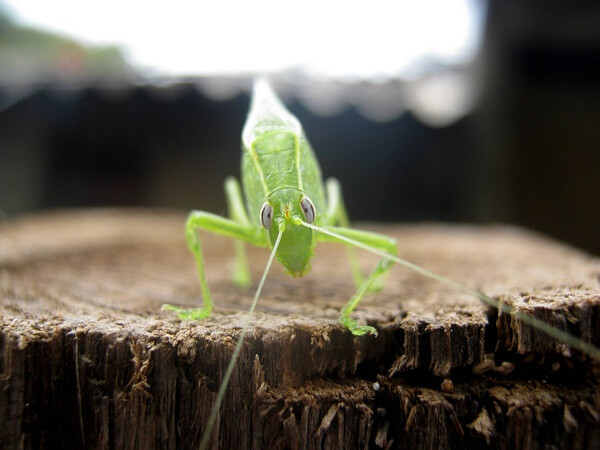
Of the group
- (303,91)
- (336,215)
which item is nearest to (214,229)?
(336,215)

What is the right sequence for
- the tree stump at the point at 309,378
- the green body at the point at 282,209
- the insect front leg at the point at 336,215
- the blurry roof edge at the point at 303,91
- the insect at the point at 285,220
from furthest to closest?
1. the blurry roof edge at the point at 303,91
2. the insect front leg at the point at 336,215
3. the green body at the point at 282,209
4. the insect at the point at 285,220
5. the tree stump at the point at 309,378

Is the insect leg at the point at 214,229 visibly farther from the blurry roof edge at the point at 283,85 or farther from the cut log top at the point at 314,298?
the blurry roof edge at the point at 283,85

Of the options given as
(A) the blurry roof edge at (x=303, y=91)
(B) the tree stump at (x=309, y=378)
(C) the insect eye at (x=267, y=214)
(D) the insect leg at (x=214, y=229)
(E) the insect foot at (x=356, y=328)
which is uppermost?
(A) the blurry roof edge at (x=303, y=91)

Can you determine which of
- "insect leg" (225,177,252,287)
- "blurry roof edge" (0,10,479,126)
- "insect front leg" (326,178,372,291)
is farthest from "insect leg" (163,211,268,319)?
"blurry roof edge" (0,10,479,126)

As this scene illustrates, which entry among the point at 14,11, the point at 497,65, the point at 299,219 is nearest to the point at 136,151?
the point at 14,11

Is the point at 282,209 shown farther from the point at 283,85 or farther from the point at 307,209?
the point at 283,85

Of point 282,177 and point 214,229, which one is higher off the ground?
point 282,177

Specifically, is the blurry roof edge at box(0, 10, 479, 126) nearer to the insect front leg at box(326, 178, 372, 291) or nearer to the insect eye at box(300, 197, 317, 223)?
the insect front leg at box(326, 178, 372, 291)

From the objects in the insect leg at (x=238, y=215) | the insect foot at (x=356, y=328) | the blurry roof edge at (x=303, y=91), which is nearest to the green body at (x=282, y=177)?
the insect leg at (x=238, y=215)
